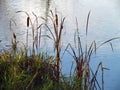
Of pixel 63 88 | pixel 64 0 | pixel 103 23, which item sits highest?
pixel 64 0

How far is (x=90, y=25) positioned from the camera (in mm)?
7750

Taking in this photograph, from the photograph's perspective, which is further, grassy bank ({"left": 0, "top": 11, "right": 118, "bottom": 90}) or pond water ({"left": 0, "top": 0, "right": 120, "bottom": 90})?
pond water ({"left": 0, "top": 0, "right": 120, "bottom": 90})

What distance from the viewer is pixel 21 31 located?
6.89 m

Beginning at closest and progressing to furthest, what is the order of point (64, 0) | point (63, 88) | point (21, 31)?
1. point (63, 88)
2. point (21, 31)
3. point (64, 0)

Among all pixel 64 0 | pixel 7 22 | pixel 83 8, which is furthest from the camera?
pixel 64 0

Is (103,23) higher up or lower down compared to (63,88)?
higher up

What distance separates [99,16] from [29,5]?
2.42 metres

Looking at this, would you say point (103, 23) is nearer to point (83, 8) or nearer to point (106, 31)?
point (106, 31)

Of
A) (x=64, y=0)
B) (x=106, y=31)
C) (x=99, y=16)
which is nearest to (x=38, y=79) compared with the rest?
(x=106, y=31)

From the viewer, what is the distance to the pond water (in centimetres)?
503

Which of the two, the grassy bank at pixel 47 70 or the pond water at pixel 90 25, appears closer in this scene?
the grassy bank at pixel 47 70

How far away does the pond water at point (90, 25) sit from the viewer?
5.03 metres

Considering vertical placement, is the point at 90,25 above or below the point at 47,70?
above

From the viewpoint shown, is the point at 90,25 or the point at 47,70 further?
the point at 90,25
